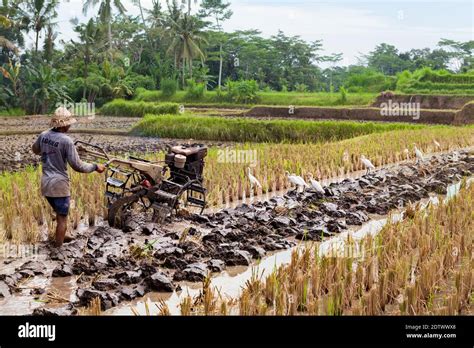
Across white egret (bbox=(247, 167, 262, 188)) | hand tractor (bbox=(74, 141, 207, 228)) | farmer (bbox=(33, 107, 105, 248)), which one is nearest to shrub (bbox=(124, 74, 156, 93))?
white egret (bbox=(247, 167, 262, 188))

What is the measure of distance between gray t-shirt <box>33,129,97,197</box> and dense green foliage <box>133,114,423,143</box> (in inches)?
521

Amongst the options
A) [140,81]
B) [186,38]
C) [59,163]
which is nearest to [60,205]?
[59,163]

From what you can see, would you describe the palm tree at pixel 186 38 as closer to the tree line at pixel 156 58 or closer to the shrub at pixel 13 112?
the tree line at pixel 156 58

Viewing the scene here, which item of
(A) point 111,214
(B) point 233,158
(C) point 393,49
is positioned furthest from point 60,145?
(C) point 393,49

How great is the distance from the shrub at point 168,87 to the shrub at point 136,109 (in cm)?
498

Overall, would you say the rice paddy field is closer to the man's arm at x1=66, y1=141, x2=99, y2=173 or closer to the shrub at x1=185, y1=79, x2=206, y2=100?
the man's arm at x1=66, y1=141, x2=99, y2=173

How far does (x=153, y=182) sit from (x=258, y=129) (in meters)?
13.4

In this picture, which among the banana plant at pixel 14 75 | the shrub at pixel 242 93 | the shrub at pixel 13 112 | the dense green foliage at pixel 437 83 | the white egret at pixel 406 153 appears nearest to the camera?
the white egret at pixel 406 153

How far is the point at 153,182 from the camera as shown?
586cm

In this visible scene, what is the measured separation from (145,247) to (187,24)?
31698 millimetres

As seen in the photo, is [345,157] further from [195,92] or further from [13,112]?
[195,92]

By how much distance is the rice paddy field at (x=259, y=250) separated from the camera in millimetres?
3857

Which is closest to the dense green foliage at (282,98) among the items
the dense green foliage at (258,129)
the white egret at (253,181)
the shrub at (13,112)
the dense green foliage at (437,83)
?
the dense green foliage at (437,83)
